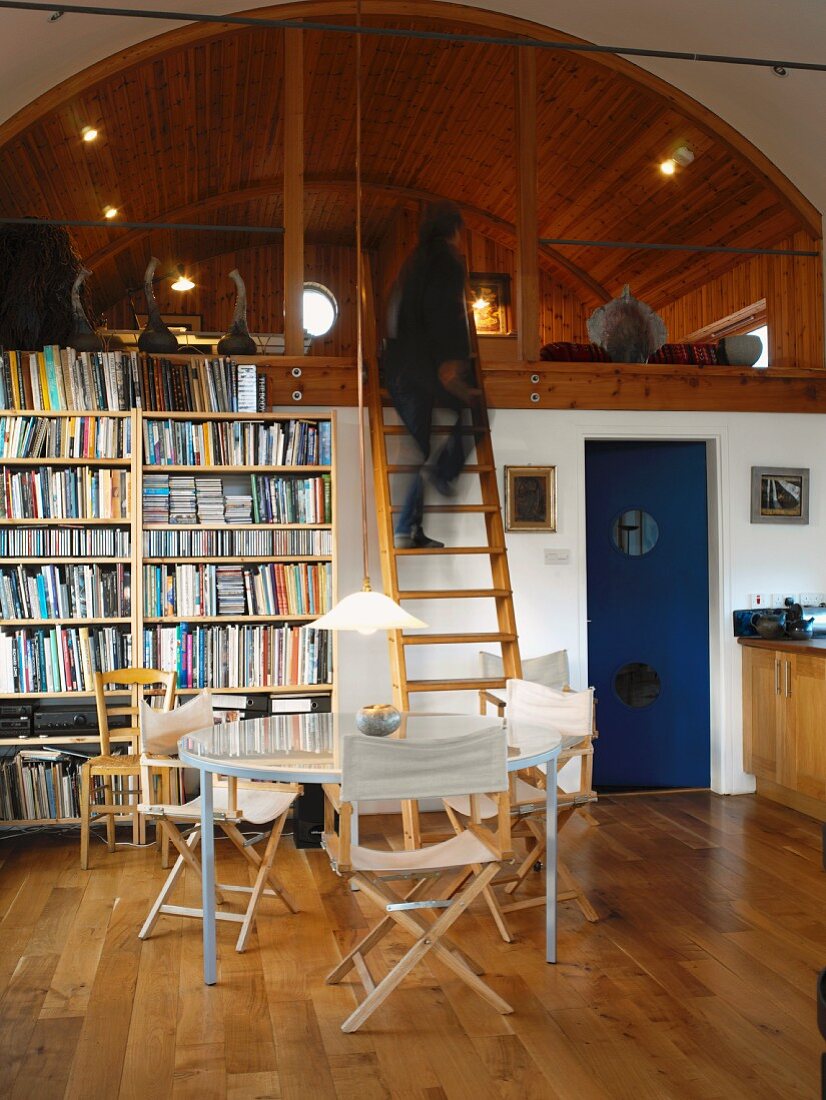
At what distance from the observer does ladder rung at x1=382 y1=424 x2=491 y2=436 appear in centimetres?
609

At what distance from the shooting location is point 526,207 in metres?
6.84

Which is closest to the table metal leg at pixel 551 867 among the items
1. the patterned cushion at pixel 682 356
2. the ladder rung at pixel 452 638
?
the ladder rung at pixel 452 638

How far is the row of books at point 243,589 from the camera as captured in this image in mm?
6035

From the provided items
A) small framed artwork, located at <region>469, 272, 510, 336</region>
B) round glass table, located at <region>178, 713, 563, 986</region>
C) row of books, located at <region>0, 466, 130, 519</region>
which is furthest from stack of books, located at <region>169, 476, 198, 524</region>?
small framed artwork, located at <region>469, 272, 510, 336</region>

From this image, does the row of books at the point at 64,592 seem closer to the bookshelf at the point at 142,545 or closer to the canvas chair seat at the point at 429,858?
the bookshelf at the point at 142,545

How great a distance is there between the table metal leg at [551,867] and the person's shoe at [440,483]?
2.34 m

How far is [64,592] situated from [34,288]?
1890 millimetres

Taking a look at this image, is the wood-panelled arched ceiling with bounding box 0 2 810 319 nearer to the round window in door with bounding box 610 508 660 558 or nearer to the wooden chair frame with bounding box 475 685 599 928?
the round window in door with bounding box 610 508 660 558

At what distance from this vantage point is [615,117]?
26.5ft

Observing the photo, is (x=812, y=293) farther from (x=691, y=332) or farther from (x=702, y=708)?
(x=702, y=708)

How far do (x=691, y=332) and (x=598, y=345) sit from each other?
2.81 m

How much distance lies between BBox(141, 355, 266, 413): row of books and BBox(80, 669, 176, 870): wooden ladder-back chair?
5.01 ft

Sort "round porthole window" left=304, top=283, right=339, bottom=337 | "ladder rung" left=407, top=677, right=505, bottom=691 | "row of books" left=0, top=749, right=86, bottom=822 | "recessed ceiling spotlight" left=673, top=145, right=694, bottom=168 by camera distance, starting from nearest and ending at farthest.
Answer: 1. "ladder rung" left=407, top=677, right=505, bottom=691
2. "row of books" left=0, top=749, right=86, bottom=822
3. "recessed ceiling spotlight" left=673, top=145, right=694, bottom=168
4. "round porthole window" left=304, top=283, right=339, bottom=337

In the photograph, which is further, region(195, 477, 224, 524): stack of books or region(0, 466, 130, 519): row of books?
region(195, 477, 224, 524): stack of books
